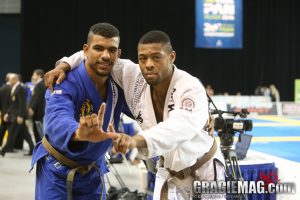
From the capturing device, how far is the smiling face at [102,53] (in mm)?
2543

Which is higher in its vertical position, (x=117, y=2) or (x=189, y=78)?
(x=117, y=2)

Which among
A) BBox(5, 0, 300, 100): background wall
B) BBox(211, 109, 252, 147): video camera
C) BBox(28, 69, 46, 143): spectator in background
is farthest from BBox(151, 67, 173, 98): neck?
BBox(5, 0, 300, 100): background wall

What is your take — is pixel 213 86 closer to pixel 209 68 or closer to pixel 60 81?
pixel 209 68

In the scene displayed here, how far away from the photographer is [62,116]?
2.32m

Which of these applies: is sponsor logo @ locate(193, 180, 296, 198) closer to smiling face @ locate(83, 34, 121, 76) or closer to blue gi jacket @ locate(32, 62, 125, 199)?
blue gi jacket @ locate(32, 62, 125, 199)

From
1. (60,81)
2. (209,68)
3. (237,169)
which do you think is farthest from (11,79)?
(209,68)

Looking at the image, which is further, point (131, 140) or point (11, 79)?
point (11, 79)

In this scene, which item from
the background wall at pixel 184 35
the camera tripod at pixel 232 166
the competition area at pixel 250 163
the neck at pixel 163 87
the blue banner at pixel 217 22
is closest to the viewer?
the neck at pixel 163 87

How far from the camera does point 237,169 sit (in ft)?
13.4

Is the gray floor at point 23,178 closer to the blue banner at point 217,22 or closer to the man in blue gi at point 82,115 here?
the man in blue gi at point 82,115

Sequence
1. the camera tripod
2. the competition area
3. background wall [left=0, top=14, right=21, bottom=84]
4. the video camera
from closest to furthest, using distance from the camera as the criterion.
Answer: the camera tripod < the video camera < the competition area < background wall [left=0, top=14, right=21, bottom=84]

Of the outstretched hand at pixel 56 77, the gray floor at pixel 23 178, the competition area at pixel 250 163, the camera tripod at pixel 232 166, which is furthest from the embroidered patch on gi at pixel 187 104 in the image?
the gray floor at pixel 23 178

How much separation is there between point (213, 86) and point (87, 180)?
18938 millimetres

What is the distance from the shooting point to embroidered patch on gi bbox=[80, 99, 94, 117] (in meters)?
2.62
